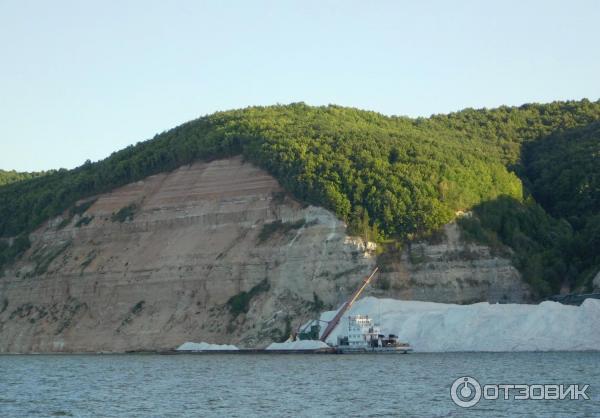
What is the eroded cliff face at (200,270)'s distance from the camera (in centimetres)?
10100

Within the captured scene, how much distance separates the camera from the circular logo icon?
54219 mm

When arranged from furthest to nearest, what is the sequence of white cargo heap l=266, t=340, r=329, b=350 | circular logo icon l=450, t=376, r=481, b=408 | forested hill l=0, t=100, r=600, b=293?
forested hill l=0, t=100, r=600, b=293
white cargo heap l=266, t=340, r=329, b=350
circular logo icon l=450, t=376, r=481, b=408

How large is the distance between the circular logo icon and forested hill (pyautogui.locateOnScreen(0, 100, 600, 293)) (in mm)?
40536

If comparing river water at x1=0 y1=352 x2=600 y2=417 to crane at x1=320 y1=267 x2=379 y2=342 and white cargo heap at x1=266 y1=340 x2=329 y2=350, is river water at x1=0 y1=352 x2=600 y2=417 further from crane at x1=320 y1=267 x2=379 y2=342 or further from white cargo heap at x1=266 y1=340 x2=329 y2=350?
crane at x1=320 y1=267 x2=379 y2=342

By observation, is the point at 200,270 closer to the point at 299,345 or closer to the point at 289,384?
the point at 299,345

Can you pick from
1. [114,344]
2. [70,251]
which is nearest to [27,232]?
[70,251]

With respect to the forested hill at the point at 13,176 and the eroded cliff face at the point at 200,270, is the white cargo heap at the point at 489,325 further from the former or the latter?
the forested hill at the point at 13,176

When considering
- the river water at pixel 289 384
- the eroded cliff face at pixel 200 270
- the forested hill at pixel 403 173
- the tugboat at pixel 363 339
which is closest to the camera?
the river water at pixel 289 384

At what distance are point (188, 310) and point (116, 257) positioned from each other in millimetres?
13227

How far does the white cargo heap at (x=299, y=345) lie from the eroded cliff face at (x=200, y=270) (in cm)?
202

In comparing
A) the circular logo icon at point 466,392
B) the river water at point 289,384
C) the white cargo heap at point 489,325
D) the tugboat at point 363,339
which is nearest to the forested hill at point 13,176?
the river water at point 289,384

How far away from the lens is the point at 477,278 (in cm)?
10212

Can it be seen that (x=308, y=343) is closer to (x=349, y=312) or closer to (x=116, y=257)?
(x=349, y=312)

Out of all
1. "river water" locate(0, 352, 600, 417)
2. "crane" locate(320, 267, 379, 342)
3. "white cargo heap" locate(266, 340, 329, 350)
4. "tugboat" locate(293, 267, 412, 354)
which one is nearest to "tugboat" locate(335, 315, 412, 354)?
"tugboat" locate(293, 267, 412, 354)
